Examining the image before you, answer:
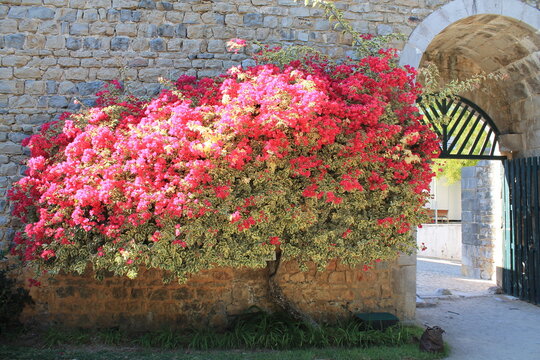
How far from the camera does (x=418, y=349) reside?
4.77 meters

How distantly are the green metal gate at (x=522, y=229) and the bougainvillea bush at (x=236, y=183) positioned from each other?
9.67 ft

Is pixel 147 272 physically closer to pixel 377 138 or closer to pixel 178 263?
pixel 178 263

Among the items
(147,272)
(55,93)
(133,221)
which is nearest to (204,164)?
(133,221)

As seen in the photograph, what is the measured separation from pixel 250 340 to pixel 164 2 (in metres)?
4.18

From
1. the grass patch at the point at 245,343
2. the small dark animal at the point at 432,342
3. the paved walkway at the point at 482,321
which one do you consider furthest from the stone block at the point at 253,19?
the paved walkway at the point at 482,321

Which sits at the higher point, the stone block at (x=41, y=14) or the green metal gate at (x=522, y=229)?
the stone block at (x=41, y=14)

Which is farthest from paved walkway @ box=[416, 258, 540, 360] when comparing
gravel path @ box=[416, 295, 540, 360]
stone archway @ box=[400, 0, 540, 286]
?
stone archway @ box=[400, 0, 540, 286]

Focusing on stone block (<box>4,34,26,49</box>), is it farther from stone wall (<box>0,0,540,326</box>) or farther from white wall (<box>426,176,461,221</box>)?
white wall (<box>426,176,461,221</box>)

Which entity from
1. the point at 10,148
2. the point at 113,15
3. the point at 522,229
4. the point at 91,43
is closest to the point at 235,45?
the point at 113,15

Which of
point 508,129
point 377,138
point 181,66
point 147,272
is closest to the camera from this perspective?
point 377,138

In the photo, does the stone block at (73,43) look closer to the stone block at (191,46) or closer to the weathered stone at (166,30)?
the weathered stone at (166,30)

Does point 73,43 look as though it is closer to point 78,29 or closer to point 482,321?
point 78,29

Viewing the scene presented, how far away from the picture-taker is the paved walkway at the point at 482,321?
4891 mm

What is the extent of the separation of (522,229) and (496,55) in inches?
107
